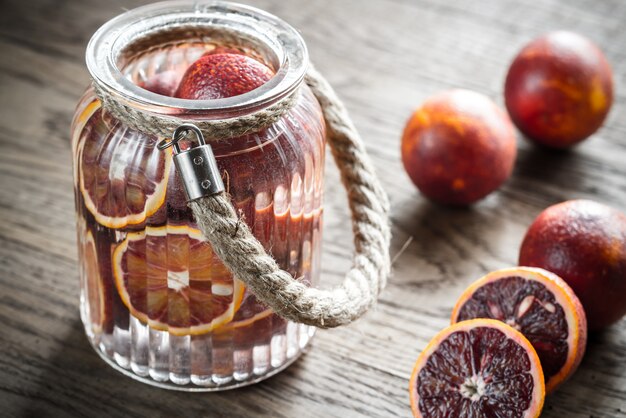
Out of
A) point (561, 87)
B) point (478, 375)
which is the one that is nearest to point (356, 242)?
point (478, 375)

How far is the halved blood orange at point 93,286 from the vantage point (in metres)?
Result: 0.71

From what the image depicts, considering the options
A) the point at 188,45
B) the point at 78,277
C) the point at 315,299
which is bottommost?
the point at 78,277

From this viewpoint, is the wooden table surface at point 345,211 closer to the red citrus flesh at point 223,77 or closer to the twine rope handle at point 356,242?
the twine rope handle at point 356,242

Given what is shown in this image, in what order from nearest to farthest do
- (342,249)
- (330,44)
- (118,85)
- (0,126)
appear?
(118,85)
(342,249)
(0,126)
(330,44)

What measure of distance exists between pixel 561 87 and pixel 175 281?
1.70 ft

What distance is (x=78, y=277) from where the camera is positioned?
2.73 feet

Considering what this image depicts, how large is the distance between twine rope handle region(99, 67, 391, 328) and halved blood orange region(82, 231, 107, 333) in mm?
127

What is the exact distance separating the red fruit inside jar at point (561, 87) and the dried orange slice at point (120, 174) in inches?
19.9

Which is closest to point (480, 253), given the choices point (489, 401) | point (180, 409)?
point (489, 401)

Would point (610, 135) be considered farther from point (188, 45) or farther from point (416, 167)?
point (188, 45)

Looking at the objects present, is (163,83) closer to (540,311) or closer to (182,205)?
(182,205)

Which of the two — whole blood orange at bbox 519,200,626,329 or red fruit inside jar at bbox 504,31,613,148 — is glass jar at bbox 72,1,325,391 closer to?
whole blood orange at bbox 519,200,626,329

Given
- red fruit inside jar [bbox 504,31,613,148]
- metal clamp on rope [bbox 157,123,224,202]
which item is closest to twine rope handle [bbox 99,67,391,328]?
metal clamp on rope [bbox 157,123,224,202]

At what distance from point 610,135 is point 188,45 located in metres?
0.58
